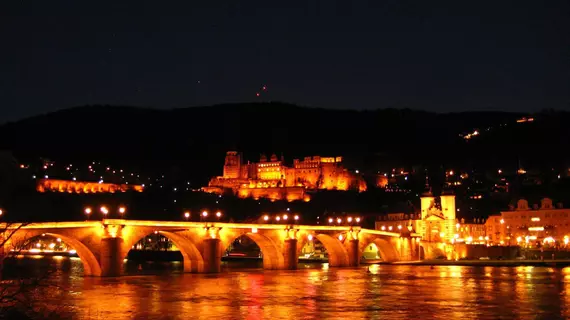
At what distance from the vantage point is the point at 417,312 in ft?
113

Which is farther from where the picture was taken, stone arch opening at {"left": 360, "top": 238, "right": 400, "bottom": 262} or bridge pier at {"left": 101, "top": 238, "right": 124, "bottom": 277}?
stone arch opening at {"left": 360, "top": 238, "right": 400, "bottom": 262}

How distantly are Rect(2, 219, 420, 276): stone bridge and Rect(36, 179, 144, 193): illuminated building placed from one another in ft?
306

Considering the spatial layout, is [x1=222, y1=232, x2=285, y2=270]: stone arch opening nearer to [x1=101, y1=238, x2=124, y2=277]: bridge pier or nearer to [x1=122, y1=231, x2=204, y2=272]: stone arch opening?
[x1=122, y1=231, x2=204, y2=272]: stone arch opening

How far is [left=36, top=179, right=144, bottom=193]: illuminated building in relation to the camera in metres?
163

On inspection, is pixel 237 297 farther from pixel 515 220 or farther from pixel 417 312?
pixel 515 220

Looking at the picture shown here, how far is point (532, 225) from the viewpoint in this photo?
120 m

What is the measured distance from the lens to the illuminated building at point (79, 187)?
163 metres

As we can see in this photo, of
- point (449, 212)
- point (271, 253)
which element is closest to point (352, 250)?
point (271, 253)

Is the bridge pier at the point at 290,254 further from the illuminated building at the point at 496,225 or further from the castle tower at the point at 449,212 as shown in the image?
the castle tower at the point at 449,212

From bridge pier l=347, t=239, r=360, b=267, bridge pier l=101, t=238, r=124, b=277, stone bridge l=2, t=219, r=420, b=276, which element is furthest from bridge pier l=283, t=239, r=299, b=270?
bridge pier l=101, t=238, r=124, b=277

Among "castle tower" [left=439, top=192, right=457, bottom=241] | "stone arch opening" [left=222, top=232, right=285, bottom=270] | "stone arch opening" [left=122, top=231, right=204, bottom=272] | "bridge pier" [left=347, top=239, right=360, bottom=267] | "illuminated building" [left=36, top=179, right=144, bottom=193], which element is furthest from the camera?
"illuminated building" [left=36, top=179, right=144, bottom=193]

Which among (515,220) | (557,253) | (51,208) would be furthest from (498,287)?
(51,208)

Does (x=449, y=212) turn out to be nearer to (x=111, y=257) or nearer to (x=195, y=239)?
(x=195, y=239)

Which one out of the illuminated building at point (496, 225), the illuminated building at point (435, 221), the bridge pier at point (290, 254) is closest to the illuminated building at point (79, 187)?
the illuminated building at point (496, 225)
